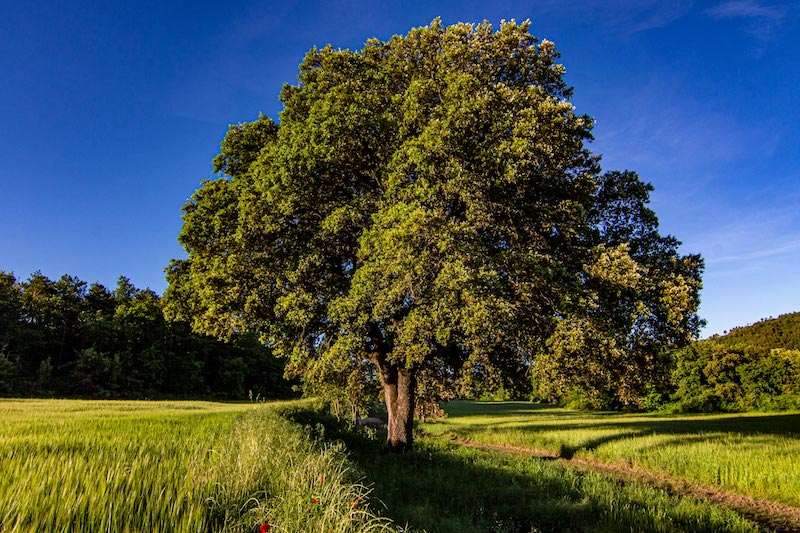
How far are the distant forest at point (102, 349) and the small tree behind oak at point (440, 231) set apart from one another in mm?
39982

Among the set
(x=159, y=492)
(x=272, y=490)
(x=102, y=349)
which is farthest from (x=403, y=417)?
(x=102, y=349)

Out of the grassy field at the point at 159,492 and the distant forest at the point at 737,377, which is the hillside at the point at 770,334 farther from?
the grassy field at the point at 159,492

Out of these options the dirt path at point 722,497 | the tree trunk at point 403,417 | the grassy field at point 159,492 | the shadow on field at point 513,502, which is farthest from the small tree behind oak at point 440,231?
the grassy field at point 159,492

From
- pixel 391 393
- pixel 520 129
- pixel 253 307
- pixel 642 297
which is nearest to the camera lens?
pixel 520 129

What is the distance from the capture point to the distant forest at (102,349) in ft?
194

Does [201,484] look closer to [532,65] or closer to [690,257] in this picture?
Answer: [532,65]

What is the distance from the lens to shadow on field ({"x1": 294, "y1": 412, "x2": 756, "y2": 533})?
28.0 ft

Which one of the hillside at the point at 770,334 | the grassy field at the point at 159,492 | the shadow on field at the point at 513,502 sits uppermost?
the hillside at the point at 770,334

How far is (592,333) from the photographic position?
44.0 feet

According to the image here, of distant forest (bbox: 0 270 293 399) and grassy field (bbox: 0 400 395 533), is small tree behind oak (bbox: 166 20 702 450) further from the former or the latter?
distant forest (bbox: 0 270 293 399)

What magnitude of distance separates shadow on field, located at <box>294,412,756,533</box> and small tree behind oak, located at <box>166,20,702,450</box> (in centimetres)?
399

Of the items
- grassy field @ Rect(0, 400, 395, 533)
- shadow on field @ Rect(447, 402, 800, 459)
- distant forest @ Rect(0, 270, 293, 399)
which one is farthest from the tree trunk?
distant forest @ Rect(0, 270, 293, 399)

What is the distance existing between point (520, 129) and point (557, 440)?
20.3m

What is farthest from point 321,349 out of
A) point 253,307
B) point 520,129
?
point 520,129
